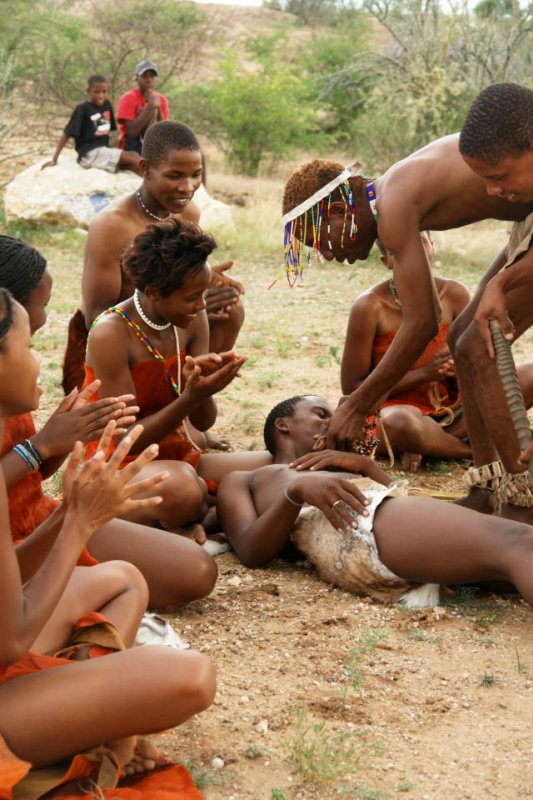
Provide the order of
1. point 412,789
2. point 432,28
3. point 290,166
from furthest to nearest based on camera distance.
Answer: point 290,166 → point 432,28 → point 412,789

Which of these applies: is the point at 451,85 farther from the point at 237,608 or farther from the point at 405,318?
the point at 237,608

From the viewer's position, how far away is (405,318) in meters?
3.60

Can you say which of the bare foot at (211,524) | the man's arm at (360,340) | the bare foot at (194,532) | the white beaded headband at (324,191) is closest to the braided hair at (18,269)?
the bare foot at (194,532)

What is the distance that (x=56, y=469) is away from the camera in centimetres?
289

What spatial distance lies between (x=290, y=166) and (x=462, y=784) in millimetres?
14938

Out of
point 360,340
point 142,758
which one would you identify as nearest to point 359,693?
point 142,758

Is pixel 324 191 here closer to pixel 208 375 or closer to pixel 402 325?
pixel 402 325

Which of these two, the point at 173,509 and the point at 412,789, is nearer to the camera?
the point at 412,789

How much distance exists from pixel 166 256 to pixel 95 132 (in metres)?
7.88

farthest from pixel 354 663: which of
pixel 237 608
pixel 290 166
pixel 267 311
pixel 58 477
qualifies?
pixel 290 166

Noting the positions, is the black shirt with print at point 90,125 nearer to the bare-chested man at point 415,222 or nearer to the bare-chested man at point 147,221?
the bare-chested man at point 147,221

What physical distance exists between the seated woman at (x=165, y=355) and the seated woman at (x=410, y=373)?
3.29ft

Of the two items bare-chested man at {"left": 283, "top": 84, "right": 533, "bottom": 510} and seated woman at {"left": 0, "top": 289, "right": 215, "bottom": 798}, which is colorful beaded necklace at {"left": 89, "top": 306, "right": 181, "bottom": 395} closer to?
bare-chested man at {"left": 283, "top": 84, "right": 533, "bottom": 510}

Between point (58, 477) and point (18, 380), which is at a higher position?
point (18, 380)
